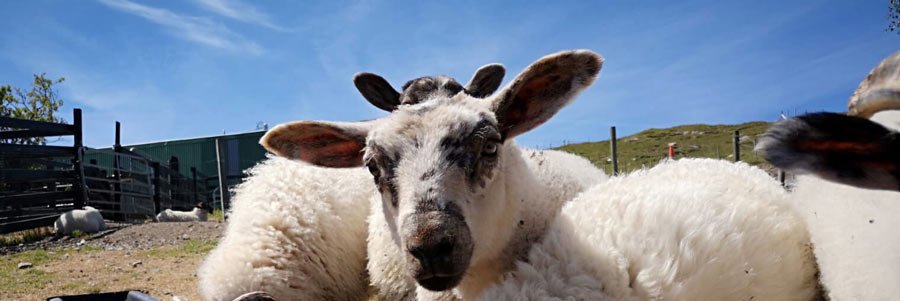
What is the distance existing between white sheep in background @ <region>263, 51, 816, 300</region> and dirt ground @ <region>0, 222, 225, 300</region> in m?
2.39

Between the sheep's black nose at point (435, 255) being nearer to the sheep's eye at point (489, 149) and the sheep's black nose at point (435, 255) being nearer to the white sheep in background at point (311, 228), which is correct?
the sheep's eye at point (489, 149)

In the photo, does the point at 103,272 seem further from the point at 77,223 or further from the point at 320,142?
the point at 77,223

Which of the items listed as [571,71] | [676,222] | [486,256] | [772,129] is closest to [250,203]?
[486,256]

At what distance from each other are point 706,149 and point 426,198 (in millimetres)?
31737

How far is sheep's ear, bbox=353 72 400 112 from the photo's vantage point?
4.20 metres

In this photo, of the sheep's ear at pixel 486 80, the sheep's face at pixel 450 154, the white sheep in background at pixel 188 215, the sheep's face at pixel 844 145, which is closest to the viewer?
the sheep's face at pixel 844 145

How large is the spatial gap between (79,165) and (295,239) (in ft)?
56.0

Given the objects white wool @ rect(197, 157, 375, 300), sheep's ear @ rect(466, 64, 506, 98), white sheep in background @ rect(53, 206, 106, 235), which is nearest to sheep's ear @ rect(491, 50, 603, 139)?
sheep's ear @ rect(466, 64, 506, 98)

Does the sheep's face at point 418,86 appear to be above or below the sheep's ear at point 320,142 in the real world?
above

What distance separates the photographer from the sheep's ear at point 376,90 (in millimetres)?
4195

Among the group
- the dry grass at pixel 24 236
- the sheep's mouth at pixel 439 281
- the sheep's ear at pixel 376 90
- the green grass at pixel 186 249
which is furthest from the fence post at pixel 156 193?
the sheep's mouth at pixel 439 281

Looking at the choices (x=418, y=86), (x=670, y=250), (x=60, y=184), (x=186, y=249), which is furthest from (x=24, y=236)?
(x=670, y=250)

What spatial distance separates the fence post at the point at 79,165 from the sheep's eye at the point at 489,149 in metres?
18.2

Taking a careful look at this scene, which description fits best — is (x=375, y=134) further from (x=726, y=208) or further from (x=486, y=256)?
(x=726, y=208)
